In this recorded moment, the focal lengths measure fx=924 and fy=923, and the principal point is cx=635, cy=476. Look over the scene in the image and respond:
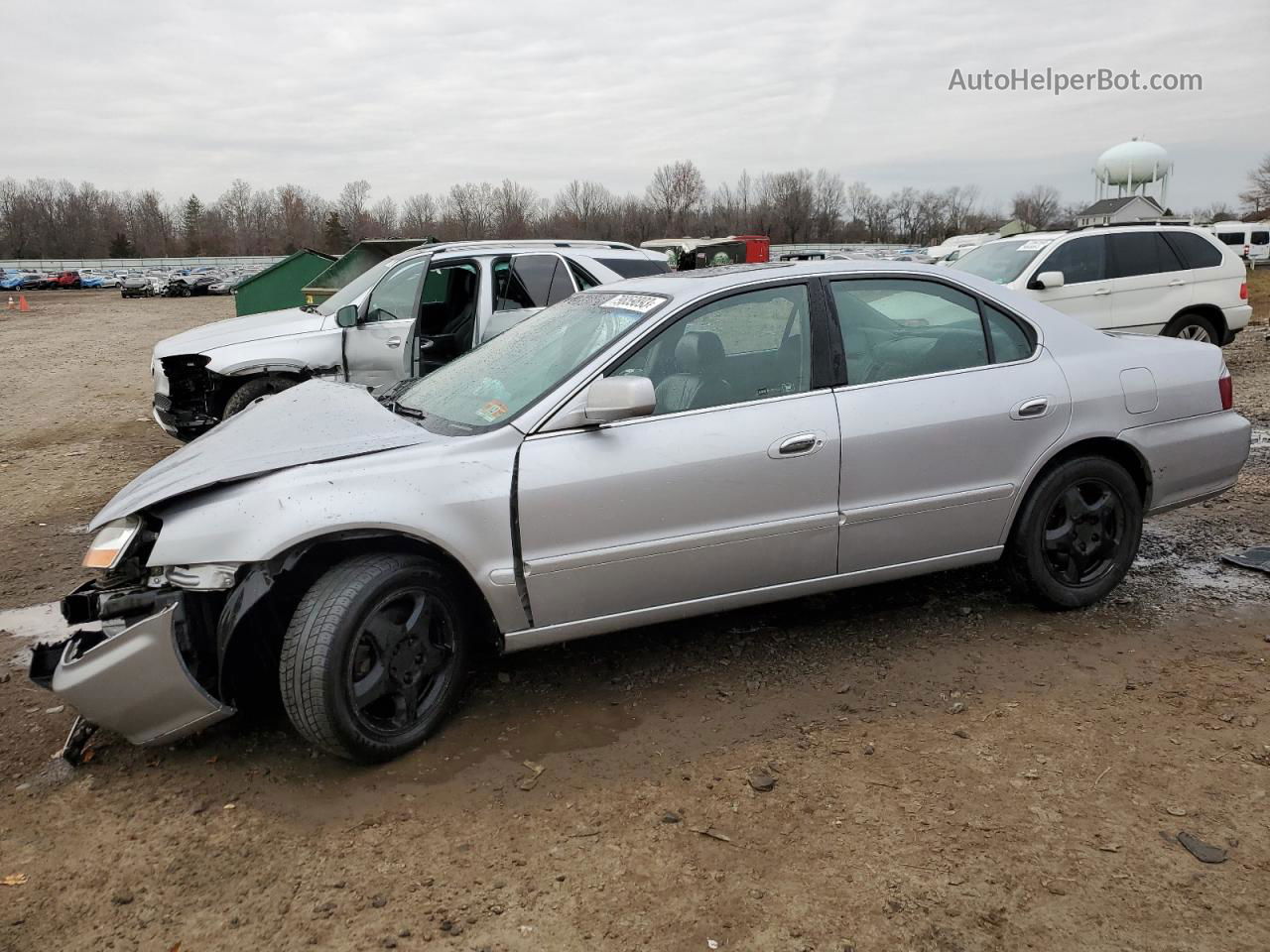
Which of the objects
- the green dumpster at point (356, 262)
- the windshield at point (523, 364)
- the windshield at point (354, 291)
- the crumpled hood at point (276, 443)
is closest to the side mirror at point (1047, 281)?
the windshield at point (354, 291)

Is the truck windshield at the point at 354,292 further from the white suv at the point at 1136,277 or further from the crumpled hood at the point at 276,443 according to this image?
the white suv at the point at 1136,277

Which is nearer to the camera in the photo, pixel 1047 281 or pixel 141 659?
pixel 141 659

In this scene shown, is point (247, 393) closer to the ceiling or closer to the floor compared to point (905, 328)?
closer to the floor

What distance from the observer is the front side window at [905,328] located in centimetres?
390

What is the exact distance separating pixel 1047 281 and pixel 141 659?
9.05 meters

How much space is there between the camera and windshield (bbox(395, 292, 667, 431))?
3613mm

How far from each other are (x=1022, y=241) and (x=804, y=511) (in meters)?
8.36

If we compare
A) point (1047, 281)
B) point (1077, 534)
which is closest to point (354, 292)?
point (1077, 534)

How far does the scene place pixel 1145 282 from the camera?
33.6 ft

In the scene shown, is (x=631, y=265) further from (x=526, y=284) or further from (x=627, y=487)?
(x=627, y=487)

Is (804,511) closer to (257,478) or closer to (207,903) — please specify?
(257,478)

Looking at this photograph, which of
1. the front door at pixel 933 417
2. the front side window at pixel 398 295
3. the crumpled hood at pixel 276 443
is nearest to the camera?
the crumpled hood at pixel 276 443

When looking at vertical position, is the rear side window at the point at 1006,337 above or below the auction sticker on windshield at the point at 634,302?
below

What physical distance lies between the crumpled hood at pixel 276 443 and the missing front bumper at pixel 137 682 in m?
0.46
